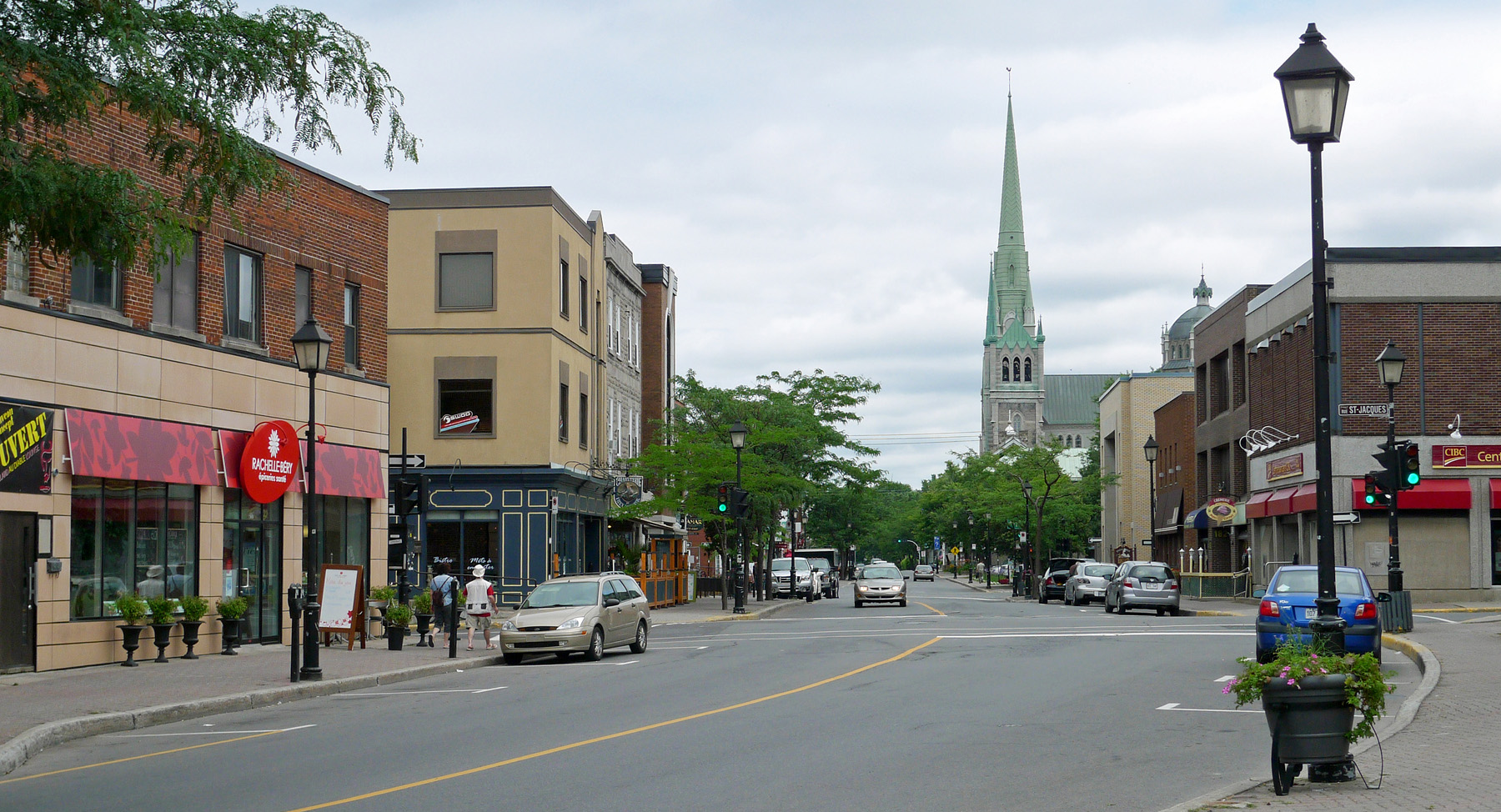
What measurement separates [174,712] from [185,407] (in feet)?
31.8

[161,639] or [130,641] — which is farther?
[161,639]

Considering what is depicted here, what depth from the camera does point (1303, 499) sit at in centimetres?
4456

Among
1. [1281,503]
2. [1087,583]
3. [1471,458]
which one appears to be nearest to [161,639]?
[1281,503]

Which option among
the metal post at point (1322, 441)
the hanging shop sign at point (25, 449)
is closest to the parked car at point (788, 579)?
the hanging shop sign at point (25, 449)

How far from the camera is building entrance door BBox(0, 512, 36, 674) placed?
69.3ft

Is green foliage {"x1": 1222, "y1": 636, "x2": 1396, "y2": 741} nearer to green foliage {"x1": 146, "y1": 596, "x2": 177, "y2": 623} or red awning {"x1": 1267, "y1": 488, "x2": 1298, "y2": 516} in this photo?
green foliage {"x1": 146, "y1": 596, "x2": 177, "y2": 623}

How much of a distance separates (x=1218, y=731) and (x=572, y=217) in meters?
34.8

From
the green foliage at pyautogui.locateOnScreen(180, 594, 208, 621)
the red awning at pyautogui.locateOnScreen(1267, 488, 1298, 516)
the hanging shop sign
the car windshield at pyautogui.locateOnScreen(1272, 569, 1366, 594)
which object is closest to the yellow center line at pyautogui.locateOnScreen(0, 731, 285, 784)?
the hanging shop sign

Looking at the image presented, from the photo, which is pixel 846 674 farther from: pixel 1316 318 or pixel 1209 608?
pixel 1209 608

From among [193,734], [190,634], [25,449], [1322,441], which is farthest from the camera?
[190,634]

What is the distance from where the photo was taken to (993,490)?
298 feet

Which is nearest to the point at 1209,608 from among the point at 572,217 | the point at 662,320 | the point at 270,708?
the point at 572,217

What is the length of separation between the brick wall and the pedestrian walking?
203 inches

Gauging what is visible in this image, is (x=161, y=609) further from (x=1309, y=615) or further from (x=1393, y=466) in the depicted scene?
(x=1393, y=466)
